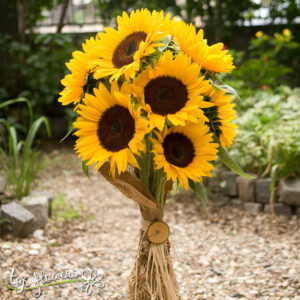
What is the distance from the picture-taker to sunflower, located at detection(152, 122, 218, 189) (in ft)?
3.44

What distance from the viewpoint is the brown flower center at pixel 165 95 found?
Answer: 1.02 m

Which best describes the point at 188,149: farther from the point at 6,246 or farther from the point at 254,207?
the point at 254,207

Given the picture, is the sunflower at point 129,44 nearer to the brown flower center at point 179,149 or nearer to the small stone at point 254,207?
the brown flower center at point 179,149

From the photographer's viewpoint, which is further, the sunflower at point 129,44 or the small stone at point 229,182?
the small stone at point 229,182

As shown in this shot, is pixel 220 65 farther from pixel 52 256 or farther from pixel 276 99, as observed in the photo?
pixel 276 99

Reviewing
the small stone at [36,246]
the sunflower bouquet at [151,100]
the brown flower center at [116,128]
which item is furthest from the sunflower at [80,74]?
the small stone at [36,246]

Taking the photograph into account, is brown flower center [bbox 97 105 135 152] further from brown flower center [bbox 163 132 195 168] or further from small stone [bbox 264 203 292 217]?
small stone [bbox 264 203 292 217]

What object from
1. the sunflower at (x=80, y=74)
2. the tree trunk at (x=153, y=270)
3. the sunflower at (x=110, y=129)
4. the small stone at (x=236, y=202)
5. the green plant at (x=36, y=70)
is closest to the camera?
the sunflower at (x=110, y=129)

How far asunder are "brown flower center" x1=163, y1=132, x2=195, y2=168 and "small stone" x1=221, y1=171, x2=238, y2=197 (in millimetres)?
1913

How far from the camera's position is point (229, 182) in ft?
9.75

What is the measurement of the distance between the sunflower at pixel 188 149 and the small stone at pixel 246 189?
6.01ft

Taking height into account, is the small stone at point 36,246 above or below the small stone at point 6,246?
below

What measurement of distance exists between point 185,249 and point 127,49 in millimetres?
1491

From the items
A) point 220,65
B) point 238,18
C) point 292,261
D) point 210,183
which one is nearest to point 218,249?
point 292,261
